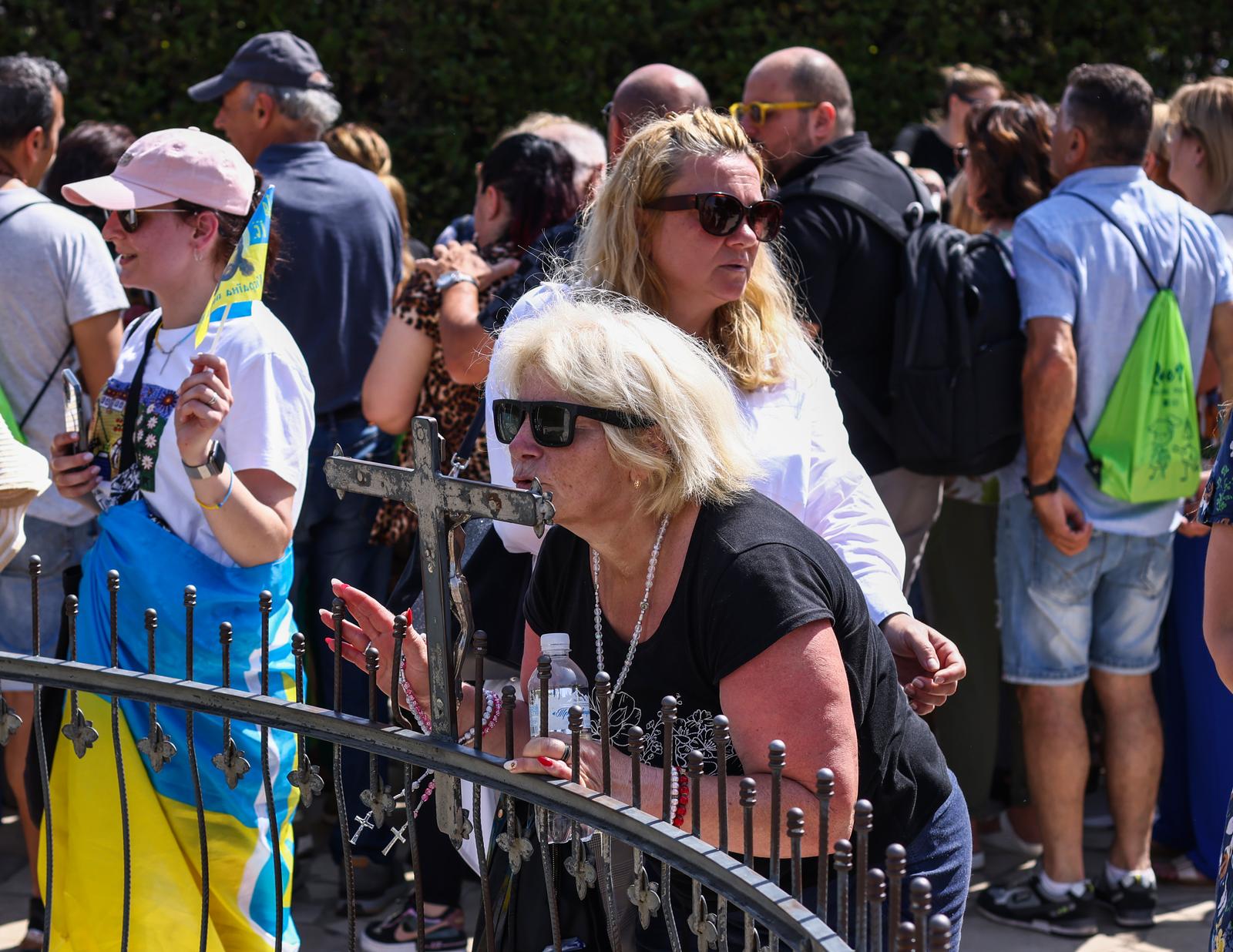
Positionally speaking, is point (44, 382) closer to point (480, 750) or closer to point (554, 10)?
point (480, 750)

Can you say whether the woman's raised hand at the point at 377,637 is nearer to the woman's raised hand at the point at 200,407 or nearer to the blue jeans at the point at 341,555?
the woman's raised hand at the point at 200,407

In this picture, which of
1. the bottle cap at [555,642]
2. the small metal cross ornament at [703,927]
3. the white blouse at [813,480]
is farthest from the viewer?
the white blouse at [813,480]

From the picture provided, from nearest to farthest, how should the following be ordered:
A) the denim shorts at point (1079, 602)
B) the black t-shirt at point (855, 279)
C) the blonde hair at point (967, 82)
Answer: the black t-shirt at point (855, 279)
the denim shorts at point (1079, 602)
the blonde hair at point (967, 82)

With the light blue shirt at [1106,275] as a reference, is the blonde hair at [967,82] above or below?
above

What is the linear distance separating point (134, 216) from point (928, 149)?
454cm

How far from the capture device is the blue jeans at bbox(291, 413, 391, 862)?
459 cm

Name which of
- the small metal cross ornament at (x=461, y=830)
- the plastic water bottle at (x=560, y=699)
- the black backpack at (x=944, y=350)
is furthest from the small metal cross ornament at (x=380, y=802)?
the black backpack at (x=944, y=350)

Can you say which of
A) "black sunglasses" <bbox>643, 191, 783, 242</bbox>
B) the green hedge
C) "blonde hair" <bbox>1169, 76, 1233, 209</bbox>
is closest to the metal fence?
"black sunglasses" <bbox>643, 191, 783, 242</bbox>

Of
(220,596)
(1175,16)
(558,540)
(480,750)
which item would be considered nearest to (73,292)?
(220,596)

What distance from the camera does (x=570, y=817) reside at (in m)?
2.02

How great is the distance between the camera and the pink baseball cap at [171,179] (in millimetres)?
3211

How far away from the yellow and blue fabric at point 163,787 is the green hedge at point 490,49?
4.48 meters

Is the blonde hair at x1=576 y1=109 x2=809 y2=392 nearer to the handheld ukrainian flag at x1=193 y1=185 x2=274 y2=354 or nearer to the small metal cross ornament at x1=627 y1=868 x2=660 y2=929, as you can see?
the handheld ukrainian flag at x1=193 y1=185 x2=274 y2=354

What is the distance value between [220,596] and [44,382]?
1.39 meters
